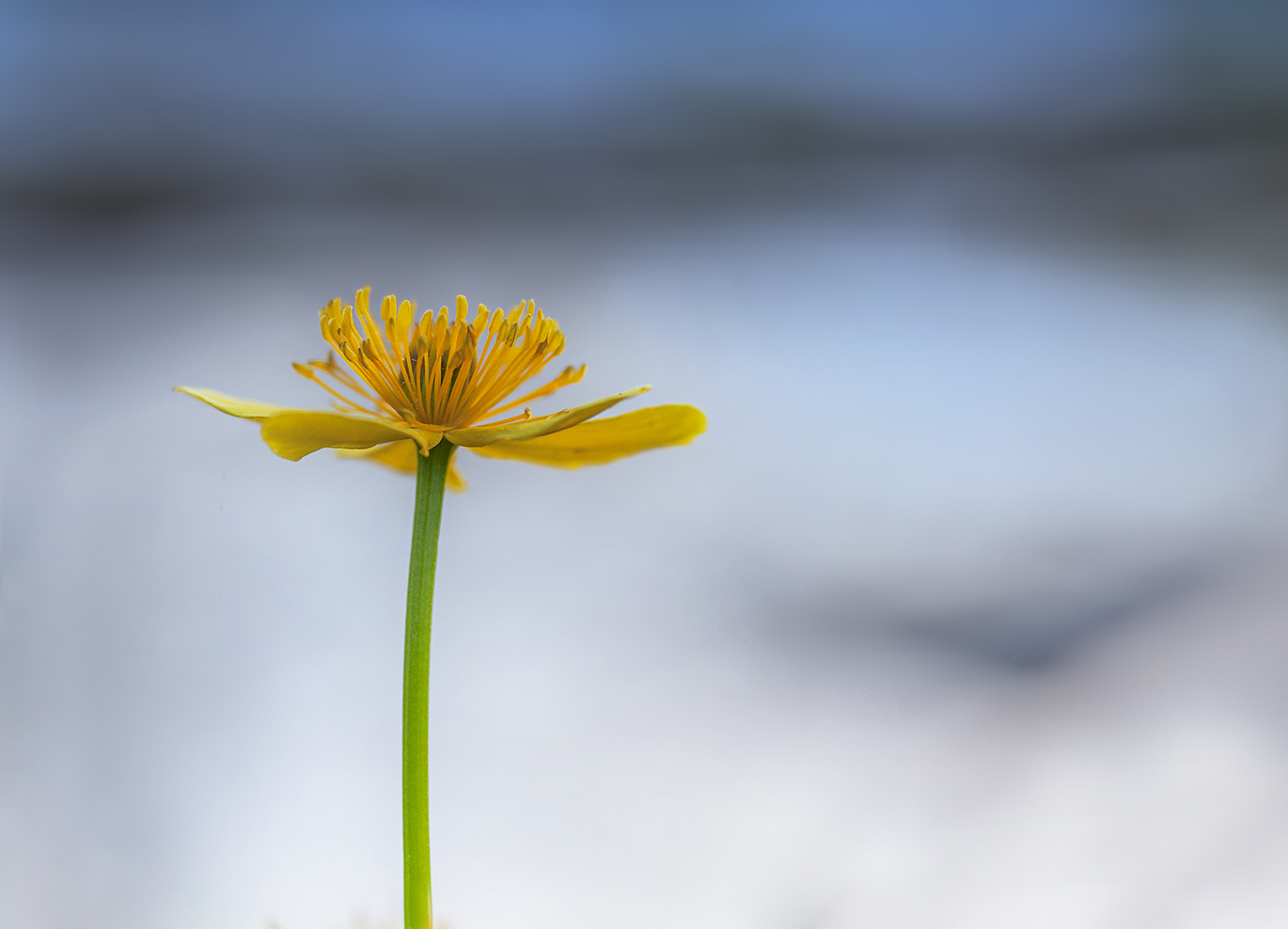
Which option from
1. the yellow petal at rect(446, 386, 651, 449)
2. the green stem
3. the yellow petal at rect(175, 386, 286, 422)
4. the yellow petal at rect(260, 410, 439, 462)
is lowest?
the green stem

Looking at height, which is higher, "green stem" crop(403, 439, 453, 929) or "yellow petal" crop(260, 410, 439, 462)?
"yellow petal" crop(260, 410, 439, 462)

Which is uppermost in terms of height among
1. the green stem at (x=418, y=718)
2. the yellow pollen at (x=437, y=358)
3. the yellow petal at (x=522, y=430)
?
the yellow pollen at (x=437, y=358)

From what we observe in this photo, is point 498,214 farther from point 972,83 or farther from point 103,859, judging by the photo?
point 103,859
